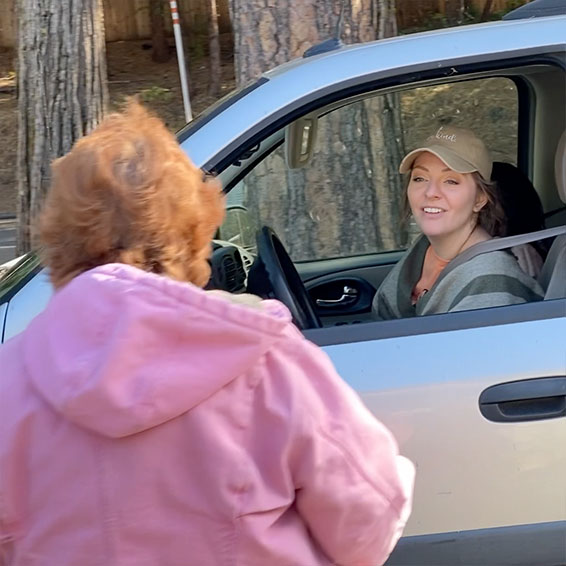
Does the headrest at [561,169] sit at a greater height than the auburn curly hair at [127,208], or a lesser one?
lesser

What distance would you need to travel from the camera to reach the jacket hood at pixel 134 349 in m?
1.24

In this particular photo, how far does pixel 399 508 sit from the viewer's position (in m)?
1.44

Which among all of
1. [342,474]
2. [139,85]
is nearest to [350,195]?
[342,474]

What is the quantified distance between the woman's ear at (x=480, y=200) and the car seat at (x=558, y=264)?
0.23 m

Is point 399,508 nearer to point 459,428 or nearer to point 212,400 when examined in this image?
point 212,400

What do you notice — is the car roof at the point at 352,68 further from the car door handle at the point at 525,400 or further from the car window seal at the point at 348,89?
the car door handle at the point at 525,400

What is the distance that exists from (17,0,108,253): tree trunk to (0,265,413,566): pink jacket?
4.77 meters

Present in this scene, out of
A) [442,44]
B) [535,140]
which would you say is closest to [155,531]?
[442,44]

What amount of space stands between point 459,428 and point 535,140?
1780 mm

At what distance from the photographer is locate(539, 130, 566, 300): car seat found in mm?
2418

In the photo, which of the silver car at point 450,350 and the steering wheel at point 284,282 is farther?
the steering wheel at point 284,282

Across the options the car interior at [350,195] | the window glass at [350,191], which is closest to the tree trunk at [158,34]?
the car interior at [350,195]

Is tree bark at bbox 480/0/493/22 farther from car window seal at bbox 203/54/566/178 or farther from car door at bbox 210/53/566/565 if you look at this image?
car door at bbox 210/53/566/565

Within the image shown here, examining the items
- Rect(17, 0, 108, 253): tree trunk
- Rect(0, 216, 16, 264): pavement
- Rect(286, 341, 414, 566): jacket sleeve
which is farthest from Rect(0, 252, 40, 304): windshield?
Rect(0, 216, 16, 264): pavement
